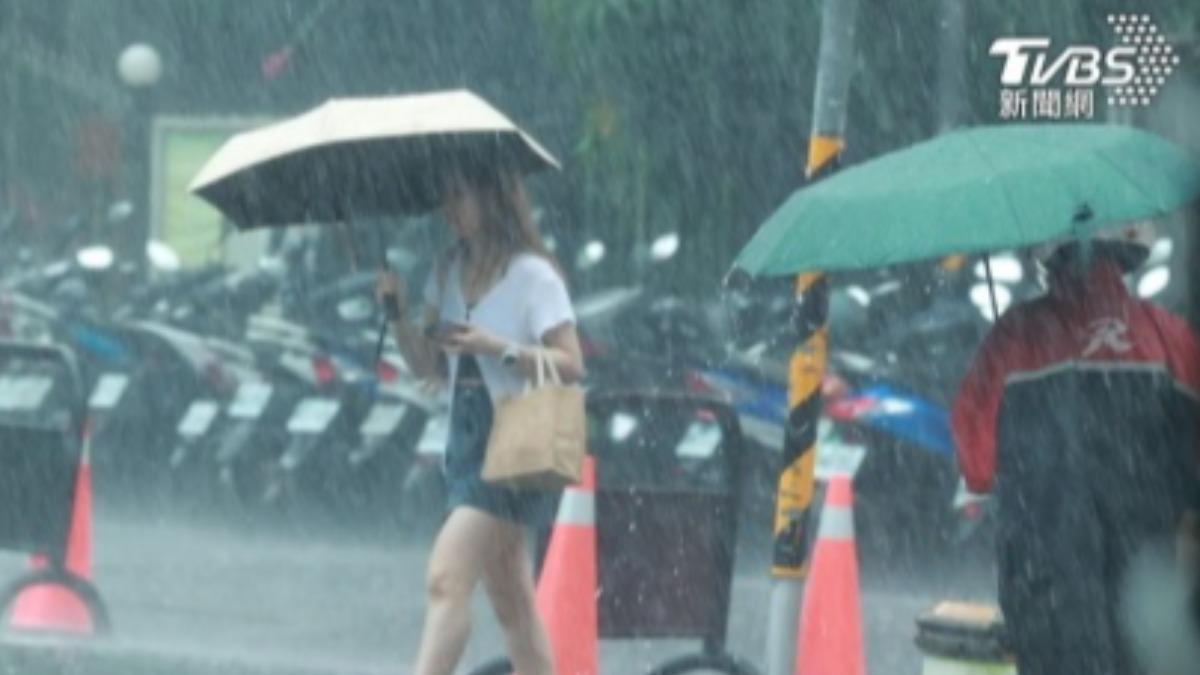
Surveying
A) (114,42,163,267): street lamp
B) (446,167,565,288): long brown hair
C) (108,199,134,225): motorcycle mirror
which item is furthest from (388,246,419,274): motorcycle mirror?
(446,167,565,288): long brown hair

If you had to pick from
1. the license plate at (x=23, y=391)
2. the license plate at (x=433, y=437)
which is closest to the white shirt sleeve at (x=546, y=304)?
the license plate at (x=433, y=437)

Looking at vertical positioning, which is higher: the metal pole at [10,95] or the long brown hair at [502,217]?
the metal pole at [10,95]

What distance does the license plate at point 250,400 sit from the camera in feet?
55.4

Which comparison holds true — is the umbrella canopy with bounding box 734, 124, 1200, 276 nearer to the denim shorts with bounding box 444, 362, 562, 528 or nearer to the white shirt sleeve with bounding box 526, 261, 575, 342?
the white shirt sleeve with bounding box 526, 261, 575, 342

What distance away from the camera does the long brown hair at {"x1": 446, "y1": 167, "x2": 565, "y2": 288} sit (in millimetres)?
8000

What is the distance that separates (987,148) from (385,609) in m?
6.59

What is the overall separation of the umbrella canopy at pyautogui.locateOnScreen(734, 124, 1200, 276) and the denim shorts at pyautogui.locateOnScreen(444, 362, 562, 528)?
104 centimetres

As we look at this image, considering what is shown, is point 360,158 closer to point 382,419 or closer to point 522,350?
point 522,350

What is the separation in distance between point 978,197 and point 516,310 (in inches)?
64.0

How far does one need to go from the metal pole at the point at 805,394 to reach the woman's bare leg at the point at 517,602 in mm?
1047

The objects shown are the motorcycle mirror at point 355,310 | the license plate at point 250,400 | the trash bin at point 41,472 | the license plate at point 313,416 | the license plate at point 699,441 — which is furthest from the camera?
the motorcycle mirror at point 355,310

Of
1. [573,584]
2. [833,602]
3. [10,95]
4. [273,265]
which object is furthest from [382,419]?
[10,95]

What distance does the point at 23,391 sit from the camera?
16625mm

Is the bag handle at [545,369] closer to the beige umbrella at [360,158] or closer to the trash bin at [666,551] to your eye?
the beige umbrella at [360,158]
